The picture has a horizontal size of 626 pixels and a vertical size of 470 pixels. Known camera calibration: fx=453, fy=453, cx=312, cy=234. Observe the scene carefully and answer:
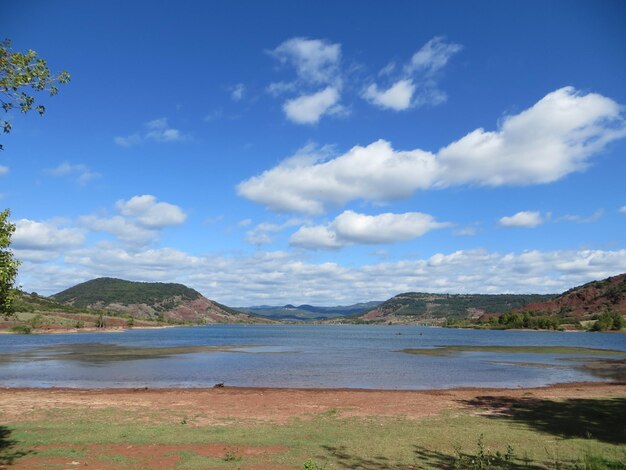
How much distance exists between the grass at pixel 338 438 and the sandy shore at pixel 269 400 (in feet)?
6.65

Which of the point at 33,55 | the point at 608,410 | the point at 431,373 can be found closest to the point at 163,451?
the point at 33,55

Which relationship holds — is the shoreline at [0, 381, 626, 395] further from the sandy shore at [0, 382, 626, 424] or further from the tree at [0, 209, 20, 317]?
the tree at [0, 209, 20, 317]

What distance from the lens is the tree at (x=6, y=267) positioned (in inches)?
535

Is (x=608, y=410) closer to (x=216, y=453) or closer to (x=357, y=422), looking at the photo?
(x=357, y=422)

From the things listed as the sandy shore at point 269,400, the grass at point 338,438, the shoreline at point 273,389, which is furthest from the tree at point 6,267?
the shoreline at point 273,389

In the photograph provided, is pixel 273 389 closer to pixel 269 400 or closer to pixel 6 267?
pixel 269 400

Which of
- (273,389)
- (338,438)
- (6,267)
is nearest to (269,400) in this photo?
(273,389)

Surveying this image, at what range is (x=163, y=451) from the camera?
703 inches

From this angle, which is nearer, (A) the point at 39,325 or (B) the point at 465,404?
(B) the point at 465,404

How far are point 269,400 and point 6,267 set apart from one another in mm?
22533

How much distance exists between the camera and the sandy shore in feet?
89.0

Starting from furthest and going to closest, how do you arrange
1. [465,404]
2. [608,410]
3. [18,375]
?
1. [18,375]
2. [465,404]
3. [608,410]

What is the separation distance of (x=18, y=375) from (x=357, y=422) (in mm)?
43287

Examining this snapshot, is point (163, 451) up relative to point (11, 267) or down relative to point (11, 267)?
down
